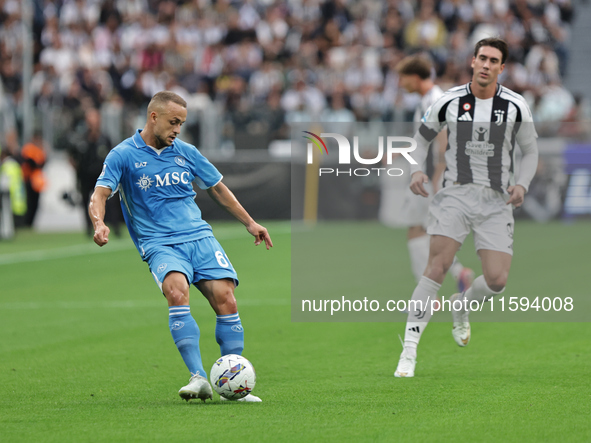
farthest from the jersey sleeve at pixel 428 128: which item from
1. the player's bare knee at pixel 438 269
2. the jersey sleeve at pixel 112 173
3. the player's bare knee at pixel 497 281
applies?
the jersey sleeve at pixel 112 173

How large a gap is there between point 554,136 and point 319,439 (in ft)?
54.8

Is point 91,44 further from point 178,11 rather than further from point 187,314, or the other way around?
point 187,314

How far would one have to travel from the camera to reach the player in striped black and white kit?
6.60 meters

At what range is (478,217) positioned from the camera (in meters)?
6.73

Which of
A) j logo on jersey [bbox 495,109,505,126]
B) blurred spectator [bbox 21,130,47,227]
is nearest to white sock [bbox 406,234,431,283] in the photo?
j logo on jersey [bbox 495,109,505,126]

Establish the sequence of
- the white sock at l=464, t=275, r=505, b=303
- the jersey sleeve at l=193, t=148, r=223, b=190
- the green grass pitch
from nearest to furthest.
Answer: the green grass pitch
the jersey sleeve at l=193, t=148, r=223, b=190
the white sock at l=464, t=275, r=505, b=303

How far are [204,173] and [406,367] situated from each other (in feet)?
6.18

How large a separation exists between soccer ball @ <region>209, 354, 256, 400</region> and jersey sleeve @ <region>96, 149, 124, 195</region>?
1240 mm

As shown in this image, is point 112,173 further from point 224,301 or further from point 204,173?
point 224,301

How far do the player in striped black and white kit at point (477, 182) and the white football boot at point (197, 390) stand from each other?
152 centimetres

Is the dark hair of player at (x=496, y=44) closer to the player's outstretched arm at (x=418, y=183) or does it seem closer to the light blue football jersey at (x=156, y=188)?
the player's outstretched arm at (x=418, y=183)

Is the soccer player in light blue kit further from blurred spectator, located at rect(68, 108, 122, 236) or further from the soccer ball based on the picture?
blurred spectator, located at rect(68, 108, 122, 236)

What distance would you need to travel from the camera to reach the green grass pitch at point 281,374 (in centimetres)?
491

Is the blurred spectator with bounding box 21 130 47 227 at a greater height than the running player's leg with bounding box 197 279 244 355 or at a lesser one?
lesser
